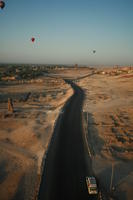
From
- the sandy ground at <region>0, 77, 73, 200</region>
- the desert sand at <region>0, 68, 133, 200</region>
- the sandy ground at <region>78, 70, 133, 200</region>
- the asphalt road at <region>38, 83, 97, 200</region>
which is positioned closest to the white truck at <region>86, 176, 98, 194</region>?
the asphalt road at <region>38, 83, 97, 200</region>

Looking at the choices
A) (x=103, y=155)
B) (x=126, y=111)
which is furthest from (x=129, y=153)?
(x=126, y=111)

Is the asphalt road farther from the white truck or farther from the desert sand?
the desert sand

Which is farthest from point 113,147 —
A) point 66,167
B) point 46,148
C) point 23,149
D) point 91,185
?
point 23,149

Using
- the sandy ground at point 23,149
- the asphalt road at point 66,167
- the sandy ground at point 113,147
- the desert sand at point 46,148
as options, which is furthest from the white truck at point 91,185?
the sandy ground at point 23,149

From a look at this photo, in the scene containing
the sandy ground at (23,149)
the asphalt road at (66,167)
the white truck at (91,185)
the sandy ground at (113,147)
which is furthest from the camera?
the sandy ground at (113,147)

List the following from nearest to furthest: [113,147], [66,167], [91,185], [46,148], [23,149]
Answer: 1. [91,185]
2. [66,167]
3. [46,148]
4. [23,149]
5. [113,147]

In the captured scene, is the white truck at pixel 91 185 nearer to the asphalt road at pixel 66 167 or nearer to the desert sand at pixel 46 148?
the asphalt road at pixel 66 167

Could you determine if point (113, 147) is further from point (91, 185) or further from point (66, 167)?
point (91, 185)

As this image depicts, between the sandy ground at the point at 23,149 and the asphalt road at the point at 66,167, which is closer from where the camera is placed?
the asphalt road at the point at 66,167

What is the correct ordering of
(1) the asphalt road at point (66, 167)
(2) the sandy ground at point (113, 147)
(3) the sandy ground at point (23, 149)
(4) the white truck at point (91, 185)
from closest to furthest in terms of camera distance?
(4) the white truck at point (91, 185)
(1) the asphalt road at point (66, 167)
(3) the sandy ground at point (23, 149)
(2) the sandy ground at point (113, 147)
